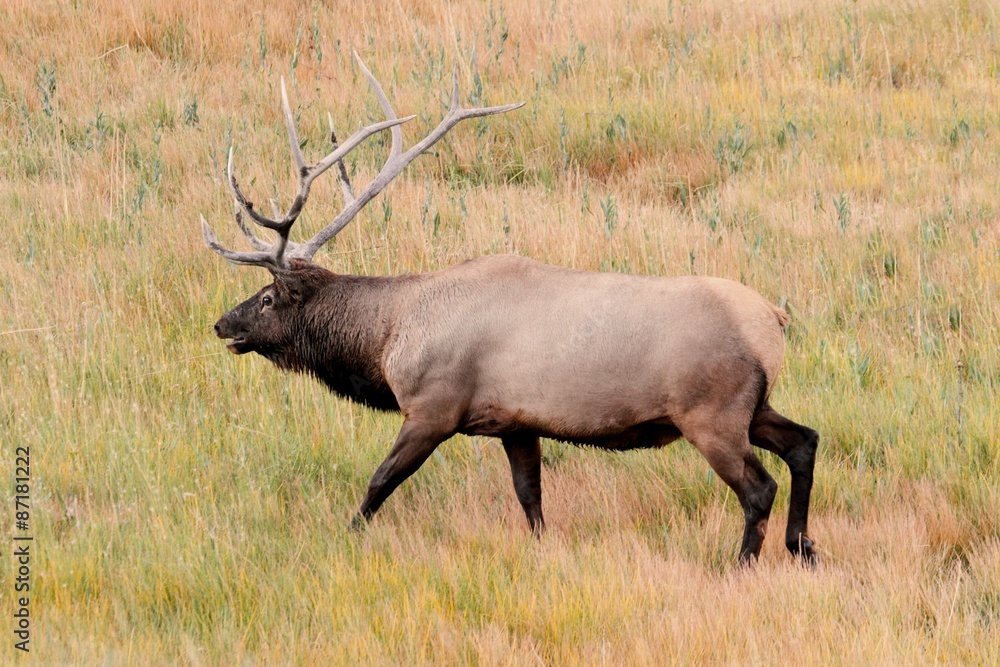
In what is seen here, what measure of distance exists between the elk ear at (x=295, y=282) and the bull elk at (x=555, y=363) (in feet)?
0.06

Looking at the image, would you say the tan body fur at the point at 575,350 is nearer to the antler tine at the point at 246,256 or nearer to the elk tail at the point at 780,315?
the elk tail at the point at 780,315

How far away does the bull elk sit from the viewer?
4.34m

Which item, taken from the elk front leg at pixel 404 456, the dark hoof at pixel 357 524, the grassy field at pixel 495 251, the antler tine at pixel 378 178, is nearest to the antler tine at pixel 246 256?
the antler tine at pixel 378 178

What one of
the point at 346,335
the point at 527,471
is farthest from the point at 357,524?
the point at 346,335

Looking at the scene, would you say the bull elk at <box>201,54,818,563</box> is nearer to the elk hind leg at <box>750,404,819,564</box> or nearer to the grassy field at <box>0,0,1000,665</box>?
the elk hind leg at <box>750,404,819,564</box>

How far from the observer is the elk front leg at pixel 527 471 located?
4916 millimetres

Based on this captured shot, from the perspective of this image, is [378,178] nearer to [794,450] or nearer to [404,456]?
[404,456]

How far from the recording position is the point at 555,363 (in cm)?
454

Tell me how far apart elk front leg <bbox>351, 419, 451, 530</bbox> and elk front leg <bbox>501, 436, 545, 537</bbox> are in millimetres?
380

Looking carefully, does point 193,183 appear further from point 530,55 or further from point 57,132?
point 530,55

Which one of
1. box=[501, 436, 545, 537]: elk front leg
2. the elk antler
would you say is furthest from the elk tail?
the elk antler

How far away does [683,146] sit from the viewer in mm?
8383

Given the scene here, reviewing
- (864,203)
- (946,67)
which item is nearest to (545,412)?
(864,203)

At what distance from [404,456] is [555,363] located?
0.71m
